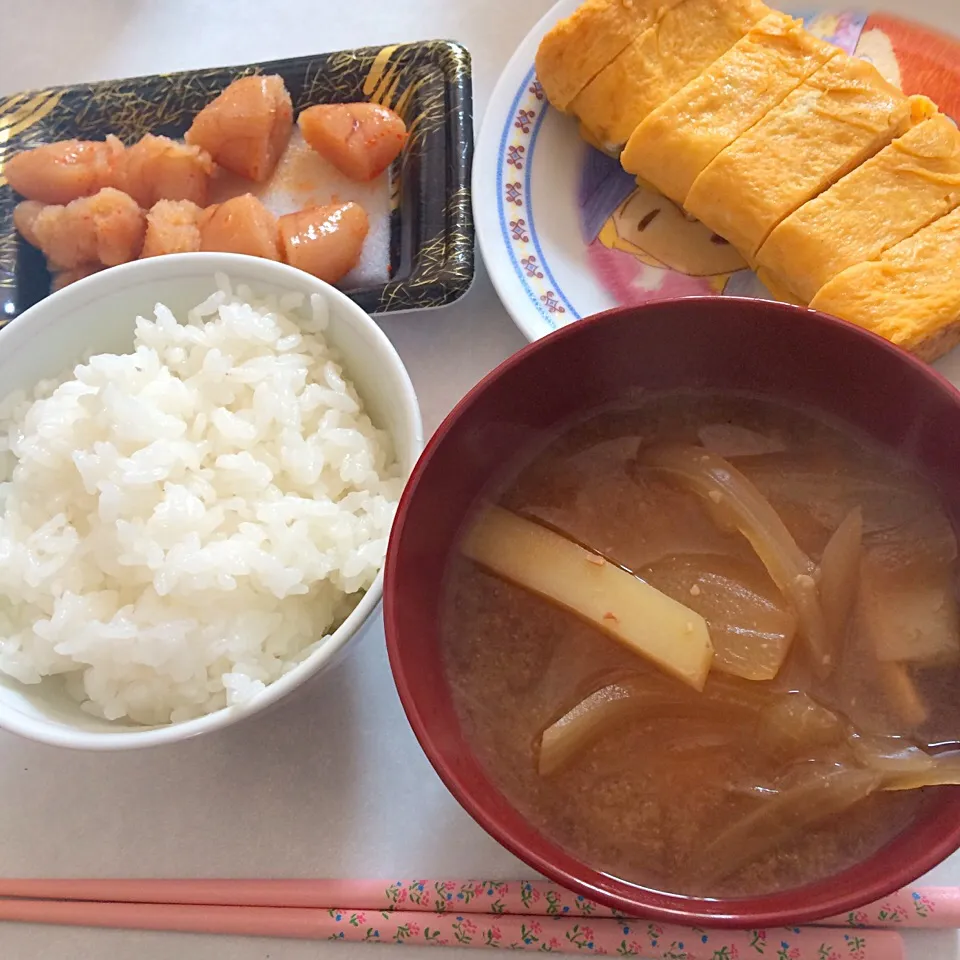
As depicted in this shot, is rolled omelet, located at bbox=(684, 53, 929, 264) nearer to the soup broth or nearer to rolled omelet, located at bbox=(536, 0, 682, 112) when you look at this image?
rolled omelet, located at bbox=(536, 0, 682, 112)

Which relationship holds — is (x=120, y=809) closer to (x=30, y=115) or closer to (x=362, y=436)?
(x=362, y=436)

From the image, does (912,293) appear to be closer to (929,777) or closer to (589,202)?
(589,202)

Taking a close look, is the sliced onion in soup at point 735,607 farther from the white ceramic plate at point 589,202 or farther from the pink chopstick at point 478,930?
the white ceramic plate at point 589,202

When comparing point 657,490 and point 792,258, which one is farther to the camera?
point 792,258

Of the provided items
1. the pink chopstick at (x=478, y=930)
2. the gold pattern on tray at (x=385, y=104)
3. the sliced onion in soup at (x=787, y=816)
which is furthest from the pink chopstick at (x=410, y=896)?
the gold pattern on tray at (x=385, y=104)

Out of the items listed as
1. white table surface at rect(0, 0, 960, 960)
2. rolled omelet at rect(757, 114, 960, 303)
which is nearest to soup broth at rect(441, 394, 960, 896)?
white table surface at rect(0, 0, 960, 960)

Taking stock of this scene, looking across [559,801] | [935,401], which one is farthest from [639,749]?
[935,401]
